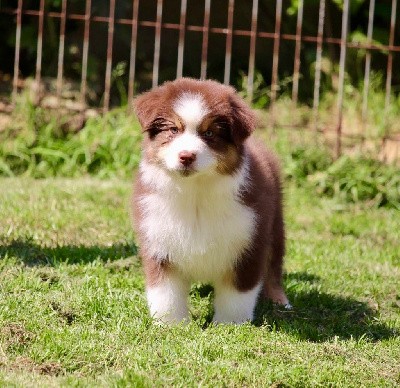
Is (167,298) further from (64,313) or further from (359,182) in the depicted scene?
(359,182)

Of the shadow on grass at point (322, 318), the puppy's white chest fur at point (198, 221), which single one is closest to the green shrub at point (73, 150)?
the shadow on grass at point (322, 318)

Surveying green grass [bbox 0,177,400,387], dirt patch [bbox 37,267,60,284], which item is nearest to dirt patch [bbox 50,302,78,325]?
green grass [bbox 0,177,400,387]

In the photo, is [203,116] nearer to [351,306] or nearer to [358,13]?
[351,306]

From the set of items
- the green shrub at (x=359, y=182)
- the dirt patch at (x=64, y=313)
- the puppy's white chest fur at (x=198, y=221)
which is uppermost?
the puppy's white chest fur at (x=198, y=221)

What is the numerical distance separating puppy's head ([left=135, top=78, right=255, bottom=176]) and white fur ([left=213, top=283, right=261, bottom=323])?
0.71 metres

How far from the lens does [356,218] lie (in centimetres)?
866

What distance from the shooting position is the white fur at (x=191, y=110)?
468 cm

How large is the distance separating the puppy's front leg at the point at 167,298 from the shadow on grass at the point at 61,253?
1.17 m

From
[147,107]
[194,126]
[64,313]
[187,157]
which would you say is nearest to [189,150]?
[187,157]

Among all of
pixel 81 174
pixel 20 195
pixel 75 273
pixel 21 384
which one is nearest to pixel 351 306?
pixel 75 273

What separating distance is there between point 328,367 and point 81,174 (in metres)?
5.46

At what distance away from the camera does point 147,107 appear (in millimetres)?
4840

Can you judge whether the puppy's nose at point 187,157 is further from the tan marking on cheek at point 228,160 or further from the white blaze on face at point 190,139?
the tan marking on cheek at point 228,160

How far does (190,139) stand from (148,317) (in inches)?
41.5
